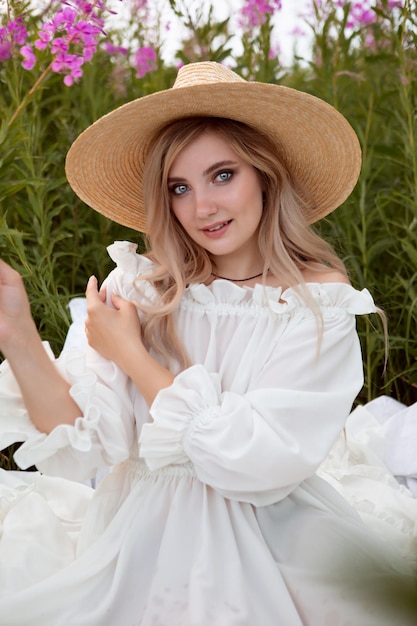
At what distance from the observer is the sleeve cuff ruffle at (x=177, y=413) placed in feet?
4.72

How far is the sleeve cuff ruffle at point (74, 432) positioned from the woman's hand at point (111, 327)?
0.23 feet

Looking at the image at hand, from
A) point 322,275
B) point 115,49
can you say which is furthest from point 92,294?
point 115,49

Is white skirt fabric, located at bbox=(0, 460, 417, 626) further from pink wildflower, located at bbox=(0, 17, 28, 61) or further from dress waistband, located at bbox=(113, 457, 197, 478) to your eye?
pink wildflower, located at bbox=(0, 17, 28, 61)

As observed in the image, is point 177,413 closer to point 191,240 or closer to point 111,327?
point 111,327

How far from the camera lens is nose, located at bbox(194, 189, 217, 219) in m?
1.66

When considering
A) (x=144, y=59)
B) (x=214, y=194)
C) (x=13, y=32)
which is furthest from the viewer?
(x=144, y=59)

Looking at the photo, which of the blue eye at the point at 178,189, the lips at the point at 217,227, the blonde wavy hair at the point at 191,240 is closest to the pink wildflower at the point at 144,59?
the blonde wavy hair at the point at 191,240

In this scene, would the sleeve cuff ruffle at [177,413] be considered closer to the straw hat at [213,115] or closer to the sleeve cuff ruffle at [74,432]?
the sleeve cuff ruffle at [74,432]

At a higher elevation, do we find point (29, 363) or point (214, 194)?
point (214, 194)

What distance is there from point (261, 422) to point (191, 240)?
22.2 inches

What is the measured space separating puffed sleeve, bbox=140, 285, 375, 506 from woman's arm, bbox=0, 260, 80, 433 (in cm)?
16

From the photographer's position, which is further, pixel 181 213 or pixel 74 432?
pixel 181 213

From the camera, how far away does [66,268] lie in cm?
312

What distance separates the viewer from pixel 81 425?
1474 millimetres
